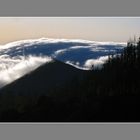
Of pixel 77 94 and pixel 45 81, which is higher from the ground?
pixel 45 81

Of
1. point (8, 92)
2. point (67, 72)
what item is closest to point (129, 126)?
point (67, 72)

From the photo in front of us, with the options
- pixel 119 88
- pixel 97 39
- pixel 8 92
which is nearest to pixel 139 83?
pixel 119 88

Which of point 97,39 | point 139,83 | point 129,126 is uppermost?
point 97,39
